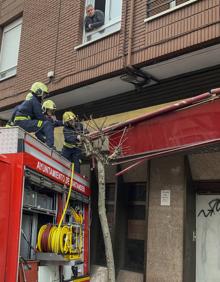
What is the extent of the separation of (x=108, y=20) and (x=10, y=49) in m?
4.22

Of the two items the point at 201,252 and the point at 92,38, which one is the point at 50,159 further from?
the point at 92,38

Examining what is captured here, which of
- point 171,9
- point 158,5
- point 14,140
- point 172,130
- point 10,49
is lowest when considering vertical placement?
point 14,140

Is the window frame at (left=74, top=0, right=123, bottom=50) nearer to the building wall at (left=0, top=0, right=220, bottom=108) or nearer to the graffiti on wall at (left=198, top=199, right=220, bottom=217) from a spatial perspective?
the building wall at (left=0, top=0, right=220, bottom=108)

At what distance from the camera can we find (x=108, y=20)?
10.1m

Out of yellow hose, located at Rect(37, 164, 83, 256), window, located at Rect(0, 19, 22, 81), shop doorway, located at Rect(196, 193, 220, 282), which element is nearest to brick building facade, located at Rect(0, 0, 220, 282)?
shop doorway, located at Rect(196, 193, 220, 282)

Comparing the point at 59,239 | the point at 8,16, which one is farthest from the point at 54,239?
the point at 8,16

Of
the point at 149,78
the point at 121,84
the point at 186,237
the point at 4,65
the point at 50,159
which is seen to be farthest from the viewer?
the point at 4,65

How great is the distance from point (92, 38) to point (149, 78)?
6.98 ft

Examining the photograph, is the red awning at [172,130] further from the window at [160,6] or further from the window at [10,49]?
the window at [10,49]

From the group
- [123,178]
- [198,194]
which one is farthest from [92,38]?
[198,194]

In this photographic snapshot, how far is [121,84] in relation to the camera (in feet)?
31.0

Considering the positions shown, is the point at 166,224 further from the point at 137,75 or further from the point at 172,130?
the point at 137,75

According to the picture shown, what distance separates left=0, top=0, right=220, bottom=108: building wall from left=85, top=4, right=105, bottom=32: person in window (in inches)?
7.0

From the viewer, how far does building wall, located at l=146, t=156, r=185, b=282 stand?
7.93 meters
